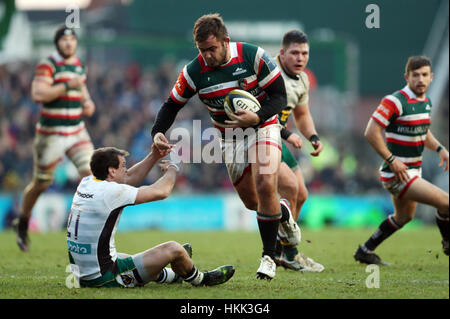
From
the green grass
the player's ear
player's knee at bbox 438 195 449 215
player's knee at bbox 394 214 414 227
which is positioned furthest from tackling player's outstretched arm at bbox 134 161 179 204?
player's knee at bbox 394 214 414 227

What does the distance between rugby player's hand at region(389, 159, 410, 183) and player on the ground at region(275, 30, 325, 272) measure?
863mm

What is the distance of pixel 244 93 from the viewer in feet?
22.0

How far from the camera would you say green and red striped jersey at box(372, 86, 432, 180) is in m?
7.94

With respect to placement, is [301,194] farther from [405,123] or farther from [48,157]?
[48,157]

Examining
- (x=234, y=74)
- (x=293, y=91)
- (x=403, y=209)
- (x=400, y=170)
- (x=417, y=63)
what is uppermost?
(x=417, y=63)

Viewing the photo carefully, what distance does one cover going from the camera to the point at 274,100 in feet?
22.4

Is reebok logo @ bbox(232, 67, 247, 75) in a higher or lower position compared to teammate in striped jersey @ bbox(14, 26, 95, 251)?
higher

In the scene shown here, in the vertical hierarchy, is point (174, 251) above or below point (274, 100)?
below

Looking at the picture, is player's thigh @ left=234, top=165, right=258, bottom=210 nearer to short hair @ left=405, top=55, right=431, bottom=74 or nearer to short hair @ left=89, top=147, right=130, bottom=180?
short hair @ left=89, top=147, right=130, bottom=180

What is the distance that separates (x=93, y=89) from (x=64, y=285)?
16027mm

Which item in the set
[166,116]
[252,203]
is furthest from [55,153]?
[252,203]

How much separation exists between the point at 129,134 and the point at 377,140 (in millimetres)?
13080

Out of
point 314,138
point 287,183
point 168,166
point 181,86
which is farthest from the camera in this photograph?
point 314,138

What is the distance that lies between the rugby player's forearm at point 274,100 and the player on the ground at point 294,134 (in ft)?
2.73
